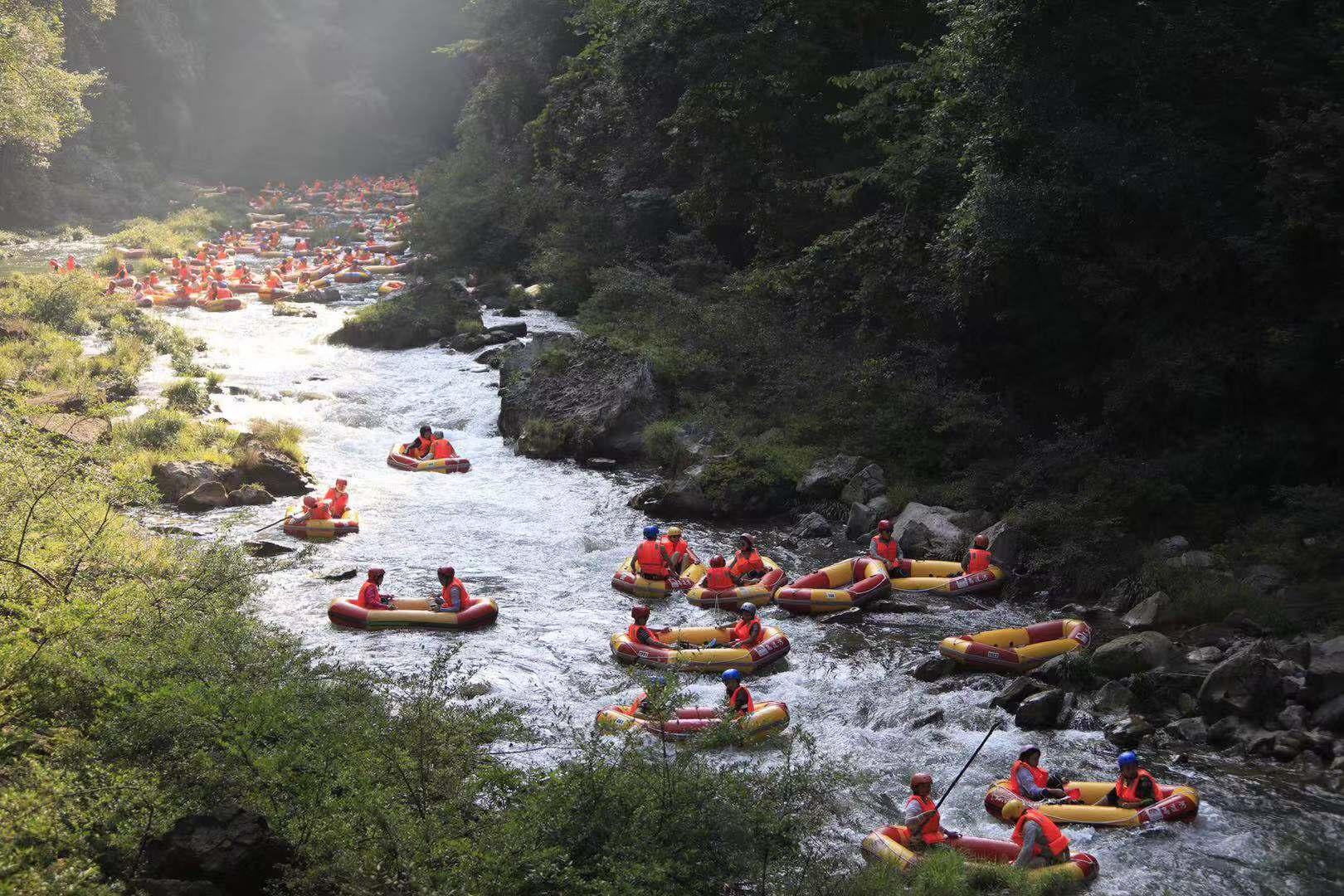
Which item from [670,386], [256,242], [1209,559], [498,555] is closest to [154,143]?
[256,242]

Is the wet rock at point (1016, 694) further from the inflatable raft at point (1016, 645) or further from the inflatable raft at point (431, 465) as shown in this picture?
the inflatable raft at point (431, 465)

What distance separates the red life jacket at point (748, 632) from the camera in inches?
501

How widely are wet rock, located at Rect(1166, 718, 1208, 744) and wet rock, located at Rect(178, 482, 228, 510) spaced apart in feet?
44.6

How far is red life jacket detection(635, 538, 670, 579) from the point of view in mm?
14750

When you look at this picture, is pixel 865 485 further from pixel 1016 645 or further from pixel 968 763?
pixel 968 763

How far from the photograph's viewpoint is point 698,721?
10539mm

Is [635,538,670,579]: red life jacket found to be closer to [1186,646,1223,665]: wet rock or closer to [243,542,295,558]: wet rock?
[243,542,295,558]: wet rock

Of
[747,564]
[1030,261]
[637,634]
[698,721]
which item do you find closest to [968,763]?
[698,721]

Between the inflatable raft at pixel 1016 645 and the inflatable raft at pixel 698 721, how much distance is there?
97.4 inches

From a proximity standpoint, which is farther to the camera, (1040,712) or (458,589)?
(458,589)

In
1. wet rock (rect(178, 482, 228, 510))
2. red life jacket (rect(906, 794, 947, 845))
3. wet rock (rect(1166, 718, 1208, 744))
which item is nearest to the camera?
red life jacket (rect(906, 794, 947, 845))

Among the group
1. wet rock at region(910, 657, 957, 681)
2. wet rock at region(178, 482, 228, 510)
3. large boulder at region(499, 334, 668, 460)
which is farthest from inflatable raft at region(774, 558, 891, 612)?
wet rock at region(178, 482, 228, 510)

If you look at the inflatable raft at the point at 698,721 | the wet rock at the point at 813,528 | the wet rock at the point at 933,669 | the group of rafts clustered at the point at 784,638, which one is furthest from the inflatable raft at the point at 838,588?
the inflatable raft at the point at 698,721

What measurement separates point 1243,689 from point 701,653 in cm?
545
